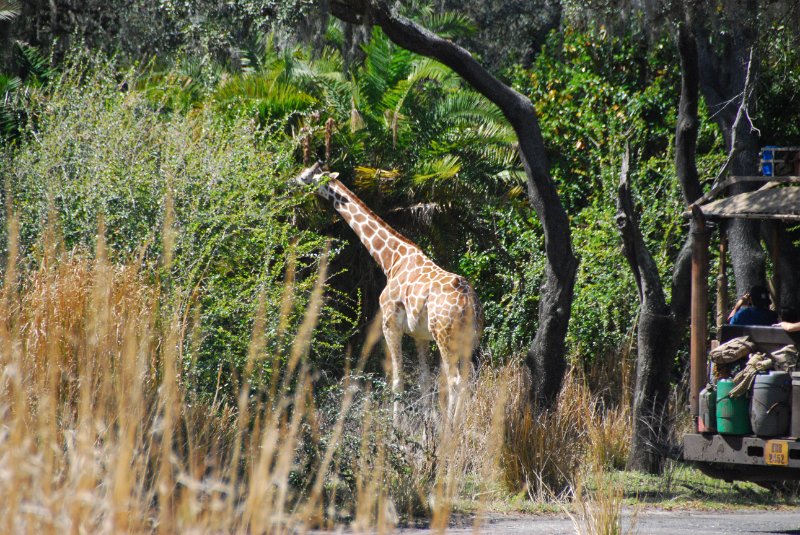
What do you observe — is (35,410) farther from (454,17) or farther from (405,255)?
(454,17)

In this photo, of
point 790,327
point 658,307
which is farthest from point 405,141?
point 790,327

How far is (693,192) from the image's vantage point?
1067cm

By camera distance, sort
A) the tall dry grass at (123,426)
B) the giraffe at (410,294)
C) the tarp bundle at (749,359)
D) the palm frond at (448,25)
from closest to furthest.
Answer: the tall dry grass at (123,426), the tarp bundle at (749,359), the giraffe at (410,294), the palm frond at (448,25)

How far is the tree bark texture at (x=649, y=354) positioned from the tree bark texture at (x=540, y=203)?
67cm

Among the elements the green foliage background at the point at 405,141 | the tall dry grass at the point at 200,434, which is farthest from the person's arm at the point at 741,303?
the green foliage background at the point at 405,141

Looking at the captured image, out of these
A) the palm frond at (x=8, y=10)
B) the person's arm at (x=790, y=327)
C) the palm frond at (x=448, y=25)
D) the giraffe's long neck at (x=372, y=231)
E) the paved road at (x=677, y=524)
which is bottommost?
the paved road at (x=677, y=524)

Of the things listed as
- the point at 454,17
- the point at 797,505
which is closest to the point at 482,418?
the point at 797,505

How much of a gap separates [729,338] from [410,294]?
3.87m

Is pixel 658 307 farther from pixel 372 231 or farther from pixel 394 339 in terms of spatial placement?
pixel 372 231

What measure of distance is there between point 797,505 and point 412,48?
565cm

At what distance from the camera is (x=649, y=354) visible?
10.5 m

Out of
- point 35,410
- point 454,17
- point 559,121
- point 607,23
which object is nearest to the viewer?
point 35,410

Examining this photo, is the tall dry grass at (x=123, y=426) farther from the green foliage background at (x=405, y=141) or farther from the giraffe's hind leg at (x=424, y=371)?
the giraffe's hind leg at (x=424, y=371)

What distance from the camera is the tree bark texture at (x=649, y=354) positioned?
34.0 ft
